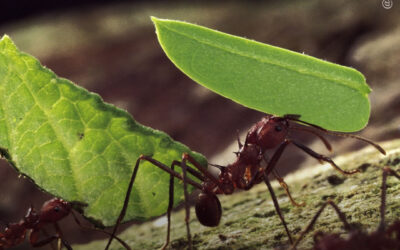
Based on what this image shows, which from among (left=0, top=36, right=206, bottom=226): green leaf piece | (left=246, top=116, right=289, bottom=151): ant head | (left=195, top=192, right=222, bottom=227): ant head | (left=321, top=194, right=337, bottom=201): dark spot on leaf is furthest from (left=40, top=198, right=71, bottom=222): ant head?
(left=321, top=194, right=337, bottom=201): dark spot on leaf

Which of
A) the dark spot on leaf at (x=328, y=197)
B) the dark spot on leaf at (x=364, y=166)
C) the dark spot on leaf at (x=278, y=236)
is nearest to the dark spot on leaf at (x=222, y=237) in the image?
the dark spot on leaf at (x=278, y=236)

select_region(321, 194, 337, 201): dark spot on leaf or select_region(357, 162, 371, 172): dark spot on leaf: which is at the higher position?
select_region(357, 162, 371, 172): dark spot on leaf

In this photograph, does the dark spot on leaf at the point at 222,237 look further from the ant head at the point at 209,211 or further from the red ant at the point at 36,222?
the red ant at the point at 36,222

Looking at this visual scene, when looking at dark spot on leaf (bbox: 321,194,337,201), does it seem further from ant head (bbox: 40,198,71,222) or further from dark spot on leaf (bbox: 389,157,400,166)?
ant head (bbox: 40,198,71,222)

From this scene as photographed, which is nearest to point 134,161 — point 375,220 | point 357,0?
point 375,220

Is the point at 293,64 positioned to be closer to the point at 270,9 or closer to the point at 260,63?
the point at 260,63

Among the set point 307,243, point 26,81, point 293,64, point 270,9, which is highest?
point 270,9
